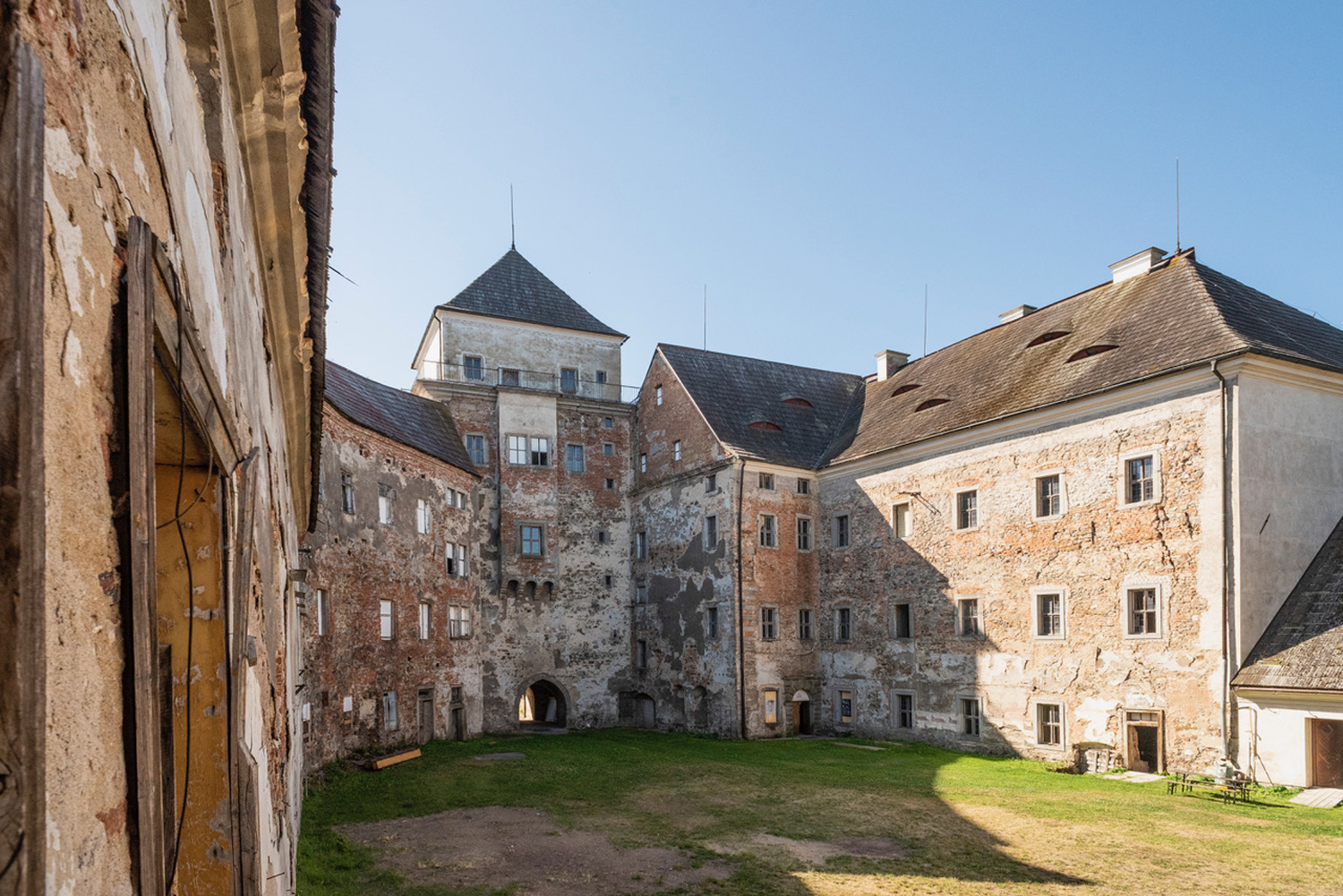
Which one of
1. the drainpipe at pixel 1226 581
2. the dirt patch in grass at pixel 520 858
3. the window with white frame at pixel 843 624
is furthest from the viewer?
the window with white frame at pixel 843 624

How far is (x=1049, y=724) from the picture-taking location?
78.4 feet

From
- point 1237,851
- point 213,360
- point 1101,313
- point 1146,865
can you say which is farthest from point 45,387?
point 1101,313

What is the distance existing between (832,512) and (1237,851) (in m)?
18.3

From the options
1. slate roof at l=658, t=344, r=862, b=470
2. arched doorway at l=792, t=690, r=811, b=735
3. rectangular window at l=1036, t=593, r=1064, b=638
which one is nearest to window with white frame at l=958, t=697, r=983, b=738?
rectangular window at l=1036, t=593, r=1064, b=638

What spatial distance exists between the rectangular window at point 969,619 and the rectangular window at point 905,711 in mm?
2890

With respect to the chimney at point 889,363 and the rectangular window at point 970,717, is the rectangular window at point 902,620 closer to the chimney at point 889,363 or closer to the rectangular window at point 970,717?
the rectangular window at point 970,717

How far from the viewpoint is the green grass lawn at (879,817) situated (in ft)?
41.7

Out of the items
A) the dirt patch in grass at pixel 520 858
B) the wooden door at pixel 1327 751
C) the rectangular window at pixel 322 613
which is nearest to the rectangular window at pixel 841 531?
the wooden door at pixel 1327 751

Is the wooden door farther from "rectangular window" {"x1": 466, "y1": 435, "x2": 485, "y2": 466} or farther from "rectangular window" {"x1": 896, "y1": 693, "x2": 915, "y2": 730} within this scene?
"rectangular window" {"x1": 466, "y1": 435, "x2": 485, "y2": 466}

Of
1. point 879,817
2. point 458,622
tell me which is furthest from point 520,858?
point 458,622

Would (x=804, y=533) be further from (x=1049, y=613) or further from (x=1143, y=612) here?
(x=1143, y=612)

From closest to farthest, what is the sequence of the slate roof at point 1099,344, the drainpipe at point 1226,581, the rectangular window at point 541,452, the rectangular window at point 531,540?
the drainpipe at point 1226,581 → the slate roof at point 1099,344 → the rectangular window at point 531,540 → the rectangular window at point 541,452

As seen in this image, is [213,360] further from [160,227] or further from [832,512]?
[832,512]

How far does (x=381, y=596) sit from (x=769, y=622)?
1268 centimetres
